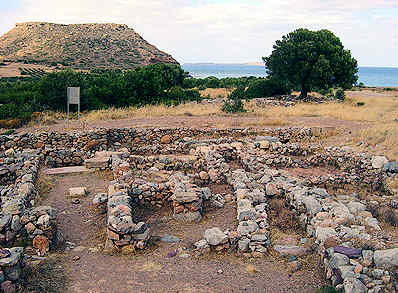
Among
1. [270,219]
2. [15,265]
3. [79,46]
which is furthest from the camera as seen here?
[79,46]

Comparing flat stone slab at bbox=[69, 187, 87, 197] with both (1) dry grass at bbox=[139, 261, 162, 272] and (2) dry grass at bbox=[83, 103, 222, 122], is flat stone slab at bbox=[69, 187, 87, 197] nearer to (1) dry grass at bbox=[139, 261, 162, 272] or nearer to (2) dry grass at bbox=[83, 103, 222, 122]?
(1) dry grass at bbox=[139, 261, 162, 272]

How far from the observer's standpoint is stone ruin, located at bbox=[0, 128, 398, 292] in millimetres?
5949

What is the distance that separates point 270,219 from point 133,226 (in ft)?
10.4

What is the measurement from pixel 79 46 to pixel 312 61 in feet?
158

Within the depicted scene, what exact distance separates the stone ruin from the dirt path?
29 cm

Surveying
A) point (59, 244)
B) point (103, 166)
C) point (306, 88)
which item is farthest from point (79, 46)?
point (59, 244)

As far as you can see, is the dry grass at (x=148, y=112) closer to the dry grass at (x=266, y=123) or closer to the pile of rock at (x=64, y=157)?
the dry grass at (x=266, y=123)

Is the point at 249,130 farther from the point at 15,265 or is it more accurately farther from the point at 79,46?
the point at 79,46

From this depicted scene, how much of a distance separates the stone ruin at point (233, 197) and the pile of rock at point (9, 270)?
0.05ft

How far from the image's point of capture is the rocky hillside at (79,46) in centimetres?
5894

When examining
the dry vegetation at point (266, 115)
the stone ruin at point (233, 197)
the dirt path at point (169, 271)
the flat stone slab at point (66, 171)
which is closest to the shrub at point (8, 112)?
the dry vegetation at point (266, 115)

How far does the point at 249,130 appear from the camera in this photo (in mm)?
17188

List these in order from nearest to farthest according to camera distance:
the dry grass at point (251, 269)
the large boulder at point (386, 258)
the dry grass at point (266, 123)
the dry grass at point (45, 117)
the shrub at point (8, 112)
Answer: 1. the large boulder at point (386, 258)
2. the dry grass at point (251, 269)
3. the dry grass at point (45, 117)
4. the shrub at point (8, 112)
5. the dry grass at point (266, 123)

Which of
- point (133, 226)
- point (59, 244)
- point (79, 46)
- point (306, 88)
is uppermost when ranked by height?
point (79, 46)
